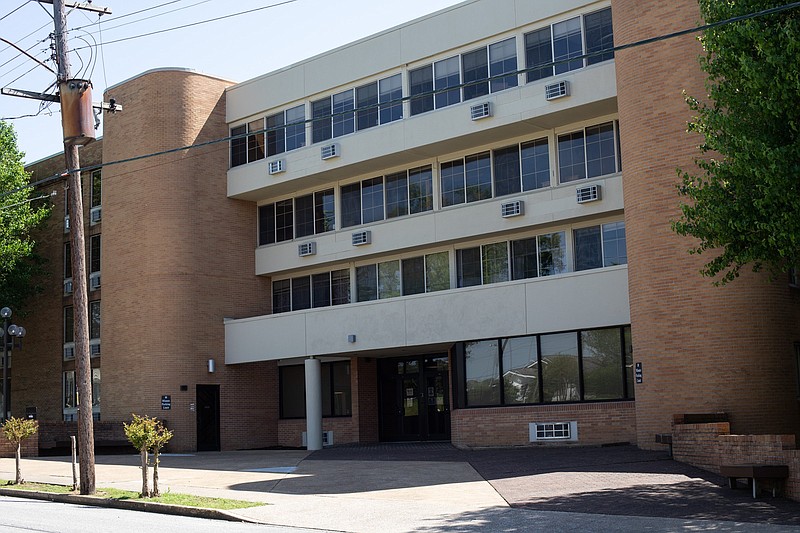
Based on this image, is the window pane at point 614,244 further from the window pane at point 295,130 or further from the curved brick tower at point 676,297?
the window pane at point 295,130

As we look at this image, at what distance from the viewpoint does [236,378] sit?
35.2 meters

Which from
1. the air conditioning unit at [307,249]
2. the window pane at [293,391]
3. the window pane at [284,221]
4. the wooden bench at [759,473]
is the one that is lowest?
the wooden bench at [759,473]

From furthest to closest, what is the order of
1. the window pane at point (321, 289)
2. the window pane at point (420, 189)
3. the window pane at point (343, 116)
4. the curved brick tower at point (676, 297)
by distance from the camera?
the window pane at point (321, 289), the window pane at point (343, 116), the window pane at point (420, 189), the curved brick tower at point (676, 297)

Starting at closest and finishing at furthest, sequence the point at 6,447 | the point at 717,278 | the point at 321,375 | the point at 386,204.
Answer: the point at 717,278 → the point at 6,447 → the point at 386,204 → the point at 321,375

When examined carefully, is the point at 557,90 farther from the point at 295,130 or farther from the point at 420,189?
the point at 295,130

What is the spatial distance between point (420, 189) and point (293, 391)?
9413 millimetres

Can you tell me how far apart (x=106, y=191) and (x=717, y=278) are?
23038mm

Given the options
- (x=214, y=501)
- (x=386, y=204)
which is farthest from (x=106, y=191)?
(x=214, y=501)

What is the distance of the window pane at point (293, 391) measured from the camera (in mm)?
35719

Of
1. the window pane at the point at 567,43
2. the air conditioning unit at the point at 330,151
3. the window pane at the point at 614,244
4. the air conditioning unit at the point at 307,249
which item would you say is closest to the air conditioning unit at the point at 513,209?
the window pane at the point at 614,244

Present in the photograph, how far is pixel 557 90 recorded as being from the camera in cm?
2667

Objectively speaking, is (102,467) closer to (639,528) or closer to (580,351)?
(580,351)

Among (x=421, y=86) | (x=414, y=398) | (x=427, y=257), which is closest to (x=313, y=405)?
(x=414, y=398)

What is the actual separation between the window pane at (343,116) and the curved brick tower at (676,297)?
36.6 feet
